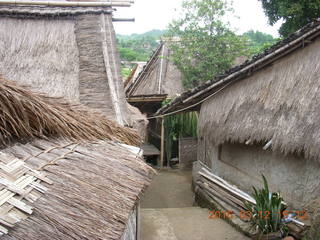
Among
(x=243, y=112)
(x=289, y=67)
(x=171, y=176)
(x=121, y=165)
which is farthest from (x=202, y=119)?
(x=121, y=165)

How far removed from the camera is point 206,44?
14.1m

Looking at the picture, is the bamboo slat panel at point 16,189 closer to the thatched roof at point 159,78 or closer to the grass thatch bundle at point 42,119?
the grass thatch bundle at point 42,119

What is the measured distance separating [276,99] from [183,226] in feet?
10.7

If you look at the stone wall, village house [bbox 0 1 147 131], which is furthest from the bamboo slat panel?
the stone wall

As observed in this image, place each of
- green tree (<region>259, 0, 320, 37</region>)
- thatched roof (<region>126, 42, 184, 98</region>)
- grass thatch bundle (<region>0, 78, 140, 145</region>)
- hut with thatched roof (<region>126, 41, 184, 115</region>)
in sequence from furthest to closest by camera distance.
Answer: thatched roof (<region>126, 42, 184, 98</region>) → hut with thatched roof (<region>126, 41, 184, 115</region>) → green tree (<region>259, 0, 320, 37</region>) → grass thatch bundle (<region>0, 78, 140, 145</region>)

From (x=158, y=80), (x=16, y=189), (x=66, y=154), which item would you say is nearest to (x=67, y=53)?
(x=66, y=154)

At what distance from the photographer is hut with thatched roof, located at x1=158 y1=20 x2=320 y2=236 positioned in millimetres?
5219

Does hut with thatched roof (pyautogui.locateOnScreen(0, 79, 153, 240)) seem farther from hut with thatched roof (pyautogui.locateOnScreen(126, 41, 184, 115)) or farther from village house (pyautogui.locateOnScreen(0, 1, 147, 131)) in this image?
hut with thatched roof (pyautogui.locateOnScreen(126, 41, 184, 115))

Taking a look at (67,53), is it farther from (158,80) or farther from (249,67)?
(158,80)

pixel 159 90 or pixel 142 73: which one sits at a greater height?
pixel 142 73

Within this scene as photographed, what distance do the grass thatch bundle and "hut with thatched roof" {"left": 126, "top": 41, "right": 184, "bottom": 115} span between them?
398 inches

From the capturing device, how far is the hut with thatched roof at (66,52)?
554cm

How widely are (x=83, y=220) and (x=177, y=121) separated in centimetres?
1228
